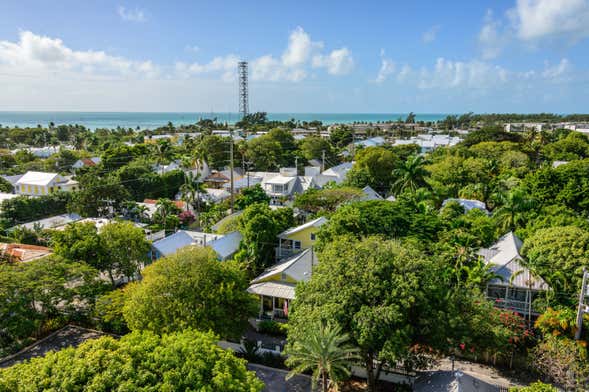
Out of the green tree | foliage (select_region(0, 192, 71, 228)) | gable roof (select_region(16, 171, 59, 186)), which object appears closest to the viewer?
the green tree

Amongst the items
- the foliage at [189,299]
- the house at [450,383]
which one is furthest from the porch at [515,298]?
the foliage at [189,299]

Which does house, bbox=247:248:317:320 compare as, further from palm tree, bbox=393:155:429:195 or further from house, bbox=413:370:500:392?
palm tree, bbox=393:155:429:195

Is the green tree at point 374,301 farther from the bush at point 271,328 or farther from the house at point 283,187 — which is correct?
the house at point 283,187

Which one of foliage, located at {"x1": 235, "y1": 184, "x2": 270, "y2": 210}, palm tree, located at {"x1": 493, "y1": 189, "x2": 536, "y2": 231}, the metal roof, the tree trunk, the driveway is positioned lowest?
the driveway

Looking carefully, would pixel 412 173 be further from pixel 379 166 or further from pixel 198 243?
pixel 198 243

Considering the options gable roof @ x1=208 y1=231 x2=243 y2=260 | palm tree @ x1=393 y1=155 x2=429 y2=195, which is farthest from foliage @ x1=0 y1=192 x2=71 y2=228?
palm tree @ x1=393 y1=155 x2=429 y2=195

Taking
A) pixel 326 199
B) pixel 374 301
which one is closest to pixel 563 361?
pixel 374 301
